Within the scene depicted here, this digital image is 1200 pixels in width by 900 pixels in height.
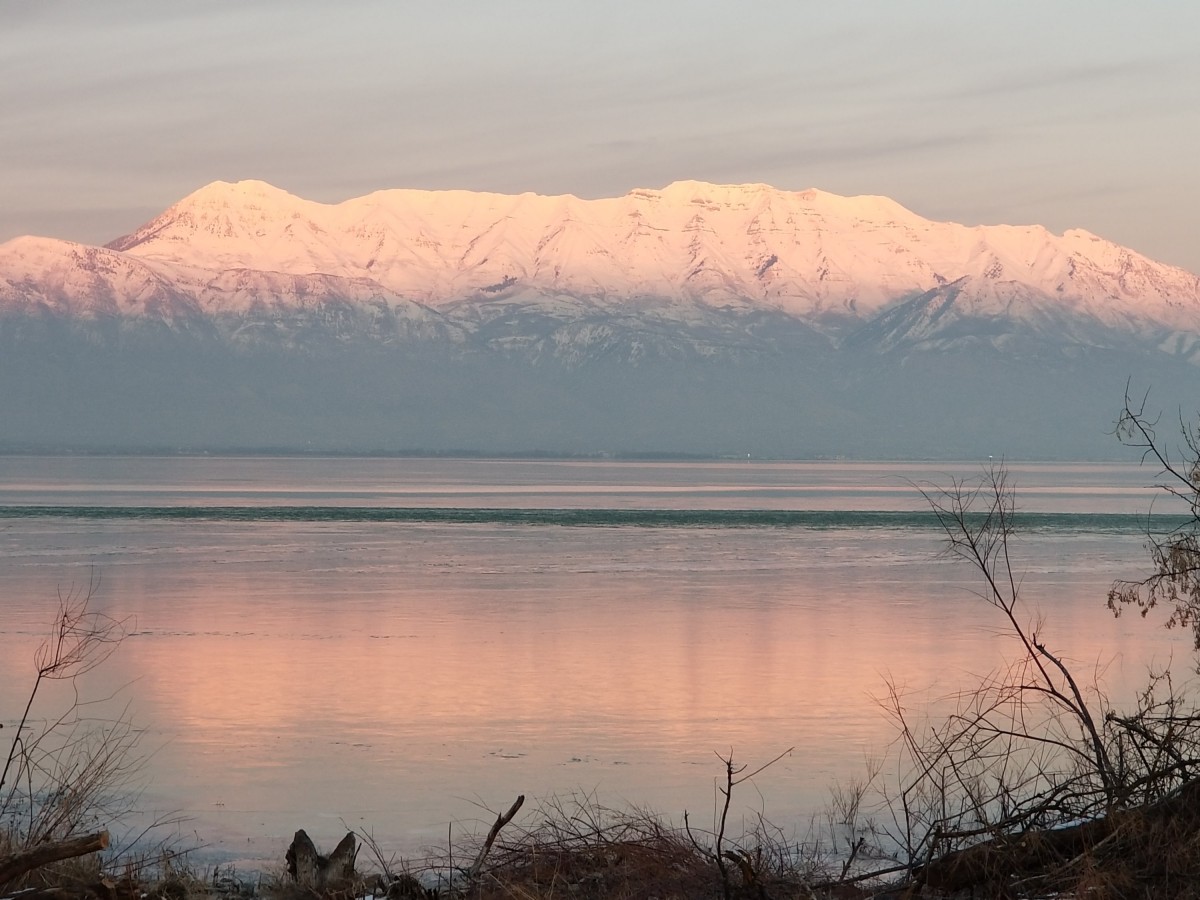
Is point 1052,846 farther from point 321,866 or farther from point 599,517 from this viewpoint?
point 599,517

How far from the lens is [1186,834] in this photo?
27.9 feet

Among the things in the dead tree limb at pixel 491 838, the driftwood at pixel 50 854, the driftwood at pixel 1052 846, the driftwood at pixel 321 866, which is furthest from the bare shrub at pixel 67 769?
the driftwood at pixel 1052 846

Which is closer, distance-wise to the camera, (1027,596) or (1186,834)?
(1186,834)

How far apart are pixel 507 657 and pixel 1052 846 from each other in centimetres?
1346

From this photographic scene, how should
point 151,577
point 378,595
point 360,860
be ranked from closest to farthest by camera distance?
point 360,860
point 378,595
point 151,577

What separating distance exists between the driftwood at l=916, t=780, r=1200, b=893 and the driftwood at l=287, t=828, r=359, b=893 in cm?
334

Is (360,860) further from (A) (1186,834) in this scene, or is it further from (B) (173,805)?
(A) (1186,834)

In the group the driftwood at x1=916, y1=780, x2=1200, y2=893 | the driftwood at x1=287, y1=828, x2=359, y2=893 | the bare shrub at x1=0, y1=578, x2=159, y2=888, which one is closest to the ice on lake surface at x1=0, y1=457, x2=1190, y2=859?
the bare shrub at x1=0, y1=578, x2=159, y2=888

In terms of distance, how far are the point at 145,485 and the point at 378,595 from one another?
7687cm

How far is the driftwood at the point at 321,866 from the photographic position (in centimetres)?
969

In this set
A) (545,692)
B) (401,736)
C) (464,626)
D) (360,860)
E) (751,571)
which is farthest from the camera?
(751,571)

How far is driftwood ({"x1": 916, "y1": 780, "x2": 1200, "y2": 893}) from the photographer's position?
8.57 metres

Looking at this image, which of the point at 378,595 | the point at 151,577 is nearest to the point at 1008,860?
the point at 378,595

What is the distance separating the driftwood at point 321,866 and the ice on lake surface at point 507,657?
1881 mm
